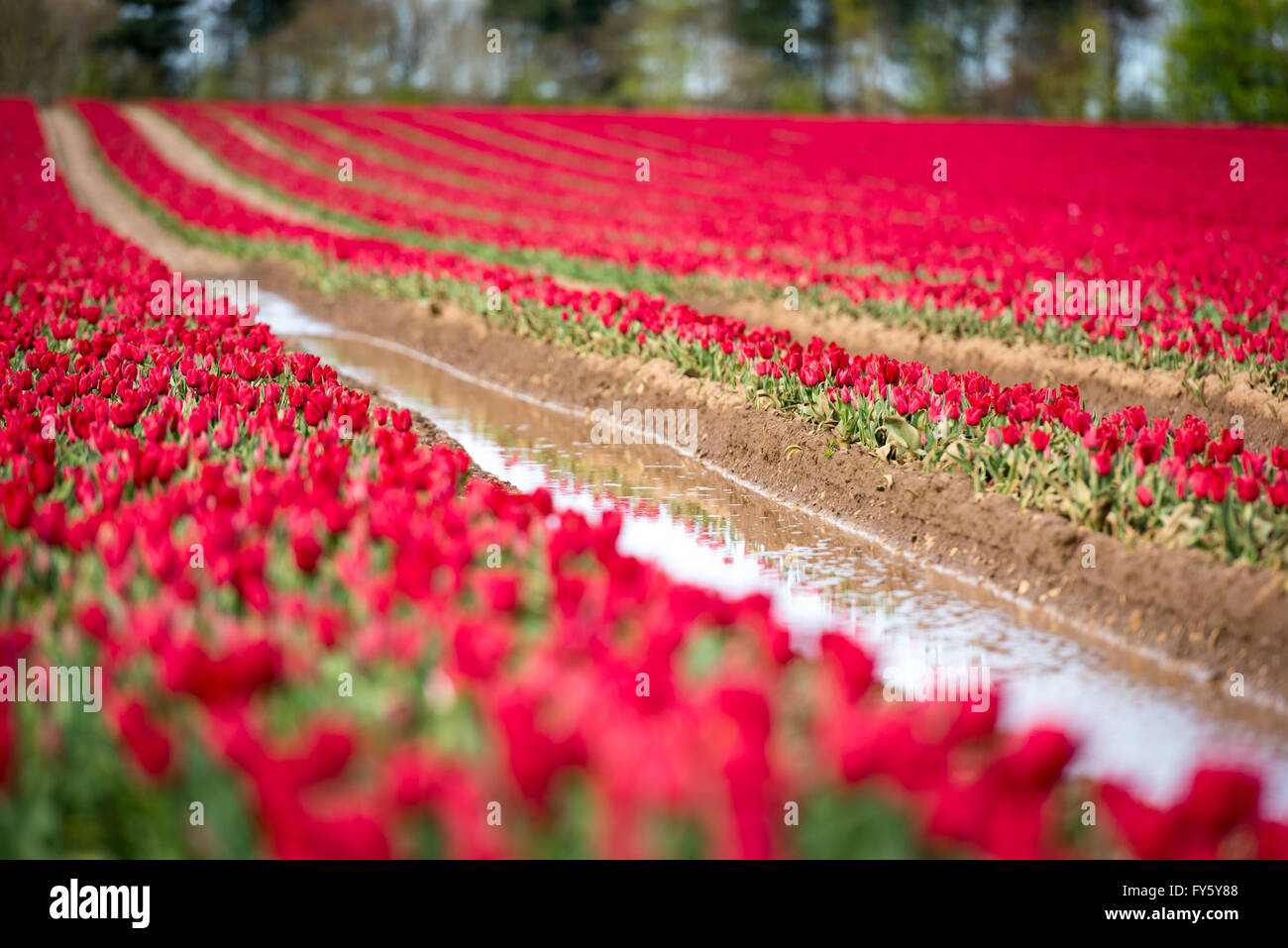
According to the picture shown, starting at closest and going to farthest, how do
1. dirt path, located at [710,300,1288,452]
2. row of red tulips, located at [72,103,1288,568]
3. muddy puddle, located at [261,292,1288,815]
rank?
muddy puddle, located at [261,292,1288,815] < row of red tulips, located at [72,103,1288,568] < dirt path, located at [710,300,1288,452]

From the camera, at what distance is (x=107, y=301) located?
991 centimetres

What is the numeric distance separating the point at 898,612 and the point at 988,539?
0.77 metres

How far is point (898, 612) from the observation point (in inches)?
222

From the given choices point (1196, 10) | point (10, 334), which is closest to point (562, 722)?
point (10, 334)

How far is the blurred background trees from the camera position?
153 feet

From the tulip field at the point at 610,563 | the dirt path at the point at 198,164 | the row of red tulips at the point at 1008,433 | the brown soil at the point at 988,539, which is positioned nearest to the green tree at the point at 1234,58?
the tulip field at the point at 610,563

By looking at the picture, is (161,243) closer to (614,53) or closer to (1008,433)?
(1008,433)

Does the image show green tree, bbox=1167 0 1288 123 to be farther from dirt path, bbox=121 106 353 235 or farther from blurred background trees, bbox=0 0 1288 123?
dirt path, bbox=121 106 353 235

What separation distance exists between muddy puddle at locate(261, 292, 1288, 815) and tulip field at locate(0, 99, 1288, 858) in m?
0.18

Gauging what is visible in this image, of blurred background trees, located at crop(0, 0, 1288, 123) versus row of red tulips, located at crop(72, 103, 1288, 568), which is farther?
blurred background trees, located at crop(0, 0, 1288, 123)

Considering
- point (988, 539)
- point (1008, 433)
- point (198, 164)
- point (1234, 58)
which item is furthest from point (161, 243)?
point (1234, 58)

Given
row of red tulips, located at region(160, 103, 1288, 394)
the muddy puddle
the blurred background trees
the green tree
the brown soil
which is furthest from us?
the blurred background trees

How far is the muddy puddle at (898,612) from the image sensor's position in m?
4.38

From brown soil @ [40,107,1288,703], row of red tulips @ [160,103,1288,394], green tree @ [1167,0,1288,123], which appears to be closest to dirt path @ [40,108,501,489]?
brown soil @ [40,107,1288,703]
